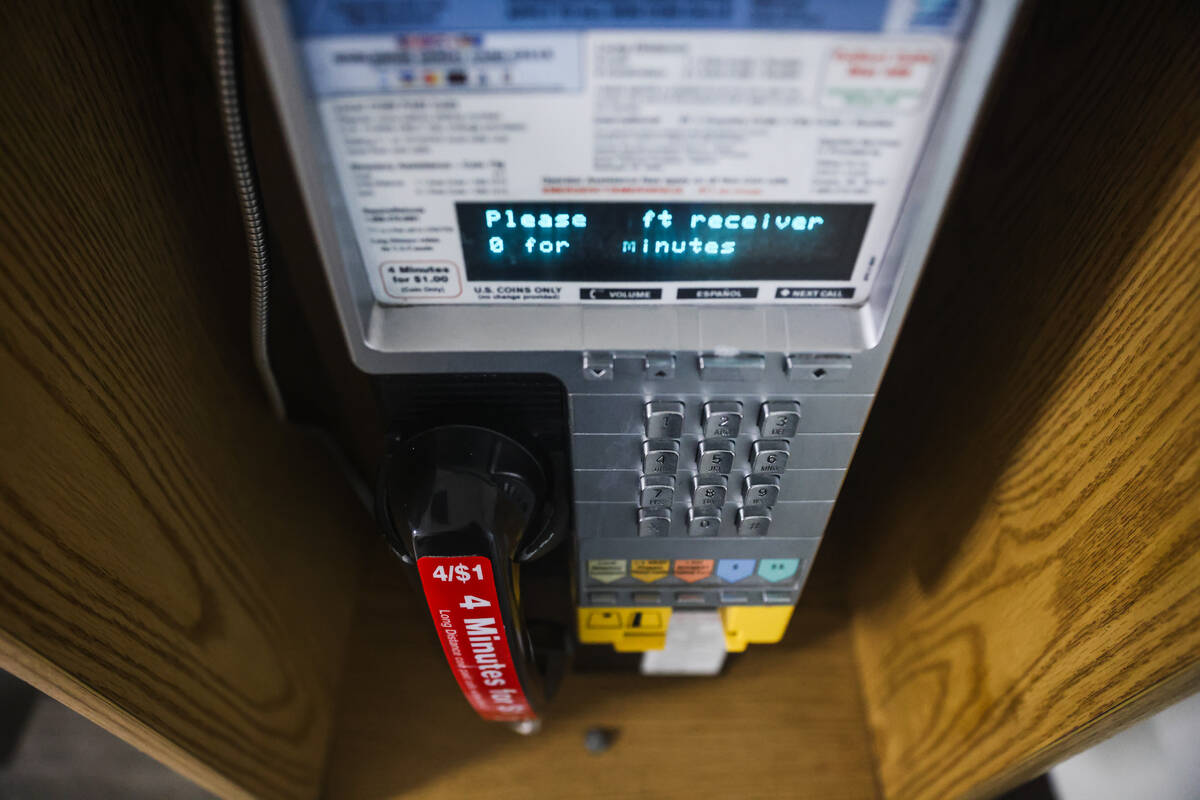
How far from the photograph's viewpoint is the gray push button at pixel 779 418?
1.23 feet

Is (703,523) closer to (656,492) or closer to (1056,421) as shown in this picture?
(656,492)

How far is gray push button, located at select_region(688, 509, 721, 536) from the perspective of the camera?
17.1 inches

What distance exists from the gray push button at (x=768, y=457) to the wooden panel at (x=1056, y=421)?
14cm

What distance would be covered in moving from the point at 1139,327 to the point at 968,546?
0.63 feet

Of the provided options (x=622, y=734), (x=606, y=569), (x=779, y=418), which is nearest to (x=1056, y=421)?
(x=779, y=418)

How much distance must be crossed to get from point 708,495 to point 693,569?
0.08m

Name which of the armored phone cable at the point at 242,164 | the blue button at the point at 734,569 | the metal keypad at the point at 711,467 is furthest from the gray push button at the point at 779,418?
the armored phone cable at the point at 242,164

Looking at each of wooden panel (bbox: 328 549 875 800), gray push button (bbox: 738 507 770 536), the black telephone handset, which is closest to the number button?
gray push button (bbox: 738 507 770 536)

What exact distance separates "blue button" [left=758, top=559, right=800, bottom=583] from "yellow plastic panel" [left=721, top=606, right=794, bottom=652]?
0.04 m

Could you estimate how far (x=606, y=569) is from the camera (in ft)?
1.59

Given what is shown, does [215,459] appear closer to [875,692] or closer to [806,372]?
[806,372]

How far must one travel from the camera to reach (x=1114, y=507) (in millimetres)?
365

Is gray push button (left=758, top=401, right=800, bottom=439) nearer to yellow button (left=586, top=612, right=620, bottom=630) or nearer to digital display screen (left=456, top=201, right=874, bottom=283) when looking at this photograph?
digital display screen (left=456, top=201, right=874, bottom=283)

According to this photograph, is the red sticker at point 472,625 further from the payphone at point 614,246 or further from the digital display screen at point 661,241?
the digital display screen at point 661,241
